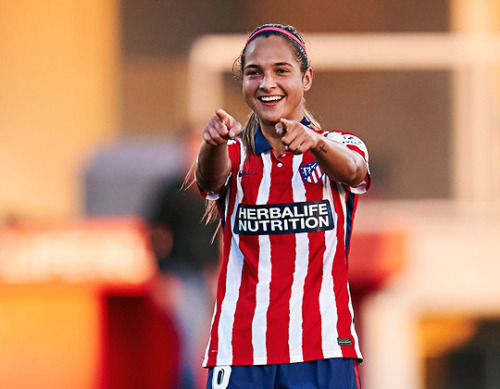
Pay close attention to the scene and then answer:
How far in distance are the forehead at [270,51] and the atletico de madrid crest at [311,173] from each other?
299 millimetres

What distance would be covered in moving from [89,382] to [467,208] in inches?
125

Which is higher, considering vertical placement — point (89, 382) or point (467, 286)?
point (467, 286)

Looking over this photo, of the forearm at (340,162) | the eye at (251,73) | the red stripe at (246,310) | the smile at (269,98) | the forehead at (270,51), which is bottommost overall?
the red stripe at (246,310)

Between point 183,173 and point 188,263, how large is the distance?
2.95ft

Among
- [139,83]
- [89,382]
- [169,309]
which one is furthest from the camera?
[139,83]

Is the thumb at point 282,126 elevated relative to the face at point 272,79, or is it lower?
lower

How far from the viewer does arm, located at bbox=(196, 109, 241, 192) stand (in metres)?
2.73

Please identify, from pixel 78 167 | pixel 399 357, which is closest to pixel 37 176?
pixel 78 167

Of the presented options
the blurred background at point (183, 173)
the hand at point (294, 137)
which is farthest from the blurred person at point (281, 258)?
the blurred background at point (183, 173)

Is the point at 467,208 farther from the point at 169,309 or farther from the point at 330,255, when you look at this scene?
the point at 330,255

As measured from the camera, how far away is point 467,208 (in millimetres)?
8086

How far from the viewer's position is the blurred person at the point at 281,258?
2953 millimetres

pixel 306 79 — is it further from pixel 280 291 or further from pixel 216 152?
pixel 280 291

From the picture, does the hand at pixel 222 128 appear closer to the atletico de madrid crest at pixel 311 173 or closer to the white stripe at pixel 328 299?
the atletico de madrid crest at pixel 311 173
